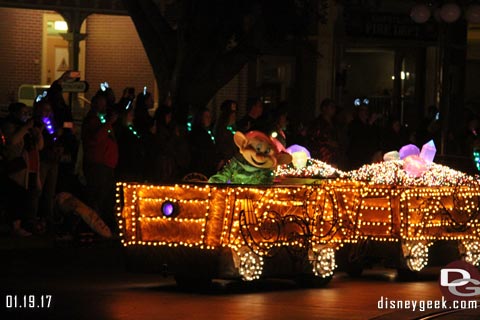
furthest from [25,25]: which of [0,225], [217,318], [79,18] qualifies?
[217,318]

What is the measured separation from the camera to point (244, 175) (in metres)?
13.9

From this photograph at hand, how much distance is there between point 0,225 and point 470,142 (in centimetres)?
1119

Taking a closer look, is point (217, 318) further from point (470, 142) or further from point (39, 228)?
point (470, 142)

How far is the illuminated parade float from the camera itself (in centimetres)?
1334

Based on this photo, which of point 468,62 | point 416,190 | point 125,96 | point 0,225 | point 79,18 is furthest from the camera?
point 468,62

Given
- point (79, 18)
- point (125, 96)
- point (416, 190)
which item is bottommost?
point (416, 190)

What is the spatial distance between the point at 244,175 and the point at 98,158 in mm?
4274

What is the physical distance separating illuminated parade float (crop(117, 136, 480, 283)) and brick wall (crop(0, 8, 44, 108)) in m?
12.0

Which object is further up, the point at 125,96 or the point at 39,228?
the point at 125,96

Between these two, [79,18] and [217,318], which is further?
[79,18]

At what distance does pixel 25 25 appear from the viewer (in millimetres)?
26969

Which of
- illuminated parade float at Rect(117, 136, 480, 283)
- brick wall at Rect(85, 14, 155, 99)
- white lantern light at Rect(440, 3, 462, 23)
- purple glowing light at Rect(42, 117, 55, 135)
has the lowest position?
illuminated parade float at Rect(117, 136, 480, 283)

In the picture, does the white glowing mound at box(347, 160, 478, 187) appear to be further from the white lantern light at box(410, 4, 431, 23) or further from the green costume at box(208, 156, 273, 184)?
the white lantern light at box(410, 4, 431, 23)
